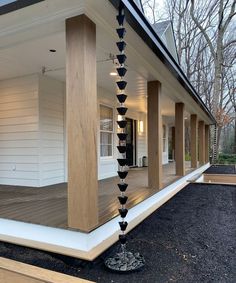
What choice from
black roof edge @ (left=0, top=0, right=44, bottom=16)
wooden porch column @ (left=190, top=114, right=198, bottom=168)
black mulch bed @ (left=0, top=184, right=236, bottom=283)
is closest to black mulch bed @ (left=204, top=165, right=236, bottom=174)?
wooden porch column @ (left=190, top=114, right=198, bottom=168)

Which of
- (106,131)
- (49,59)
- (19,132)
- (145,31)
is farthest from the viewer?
(106,131)

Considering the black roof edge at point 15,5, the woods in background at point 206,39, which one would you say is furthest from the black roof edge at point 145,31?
the woods in background at point 206,39

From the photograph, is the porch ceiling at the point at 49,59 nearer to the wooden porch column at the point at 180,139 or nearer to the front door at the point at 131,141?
the wooden porch column at the point at 180,139

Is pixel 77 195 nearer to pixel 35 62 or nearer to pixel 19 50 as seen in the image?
pixel 19 50

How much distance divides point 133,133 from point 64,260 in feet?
27.2

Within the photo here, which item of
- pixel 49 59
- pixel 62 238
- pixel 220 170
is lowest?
pixel 220 170

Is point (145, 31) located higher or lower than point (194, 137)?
higher

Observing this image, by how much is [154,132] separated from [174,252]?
8.73 feet

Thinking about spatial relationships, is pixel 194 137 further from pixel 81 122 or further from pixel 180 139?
pixel 81 122

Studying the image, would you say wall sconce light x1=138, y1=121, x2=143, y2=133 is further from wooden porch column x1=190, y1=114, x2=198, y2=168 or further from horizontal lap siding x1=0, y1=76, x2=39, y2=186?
horizontal lap siding x1=0, y1=76, x2=39, y2=186

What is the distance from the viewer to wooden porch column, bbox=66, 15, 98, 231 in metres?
2.68

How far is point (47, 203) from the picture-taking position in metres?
3.93

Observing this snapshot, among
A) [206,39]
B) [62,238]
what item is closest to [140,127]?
[62,238]

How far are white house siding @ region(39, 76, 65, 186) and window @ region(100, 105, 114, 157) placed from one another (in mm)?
1346
